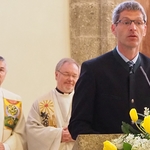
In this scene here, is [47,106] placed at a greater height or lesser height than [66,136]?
greater

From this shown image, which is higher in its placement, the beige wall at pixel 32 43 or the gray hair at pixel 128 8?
the gray hair at pixel 128 8

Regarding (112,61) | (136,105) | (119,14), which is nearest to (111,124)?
(136,105)

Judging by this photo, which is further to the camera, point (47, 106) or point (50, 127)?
point (47, 106)

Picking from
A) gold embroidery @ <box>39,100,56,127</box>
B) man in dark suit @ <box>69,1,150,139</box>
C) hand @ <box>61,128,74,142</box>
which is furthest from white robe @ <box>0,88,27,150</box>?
man in dark suit @ <box>69,1,150,139</box>

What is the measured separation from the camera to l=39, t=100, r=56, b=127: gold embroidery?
14.6ft

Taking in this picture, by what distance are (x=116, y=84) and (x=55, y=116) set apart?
84.5 inches

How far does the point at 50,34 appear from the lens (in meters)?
5.95

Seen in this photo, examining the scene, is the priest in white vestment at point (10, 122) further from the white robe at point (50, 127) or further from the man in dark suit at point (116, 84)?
the man in dark suit at point (116, 84)

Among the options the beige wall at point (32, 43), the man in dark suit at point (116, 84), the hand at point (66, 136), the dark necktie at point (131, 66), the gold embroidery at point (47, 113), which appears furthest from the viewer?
the beige wall at point (32, 43)

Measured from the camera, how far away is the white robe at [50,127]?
4256 millimetres

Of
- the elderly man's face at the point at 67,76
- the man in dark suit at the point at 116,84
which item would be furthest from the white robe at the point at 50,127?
the man in dark suit at the point at 116,84

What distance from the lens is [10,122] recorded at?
4484 millimetres

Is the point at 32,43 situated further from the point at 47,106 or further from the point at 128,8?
the point at 128,8

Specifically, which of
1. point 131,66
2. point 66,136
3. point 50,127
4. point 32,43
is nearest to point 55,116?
point 50,127
